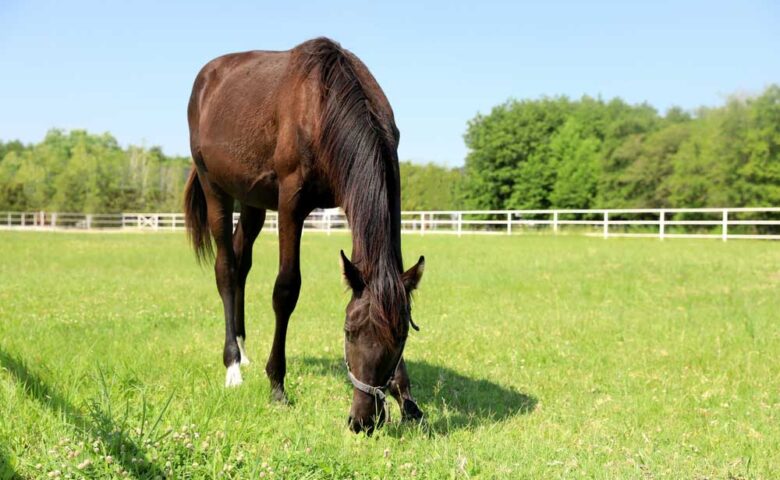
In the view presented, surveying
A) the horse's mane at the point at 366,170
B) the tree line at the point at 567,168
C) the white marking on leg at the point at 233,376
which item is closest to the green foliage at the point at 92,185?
the tree line at the point at 567,168

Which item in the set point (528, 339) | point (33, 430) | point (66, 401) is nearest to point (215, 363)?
point (66, 401)

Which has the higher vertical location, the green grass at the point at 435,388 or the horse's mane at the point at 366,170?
the horse's mane at the point at 366,170

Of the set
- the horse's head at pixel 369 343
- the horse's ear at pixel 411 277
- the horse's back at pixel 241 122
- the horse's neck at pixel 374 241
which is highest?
the horse's back at pixel 241 122

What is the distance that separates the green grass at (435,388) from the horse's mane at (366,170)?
786mm

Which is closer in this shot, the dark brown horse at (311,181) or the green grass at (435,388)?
the green grass at (435,388)

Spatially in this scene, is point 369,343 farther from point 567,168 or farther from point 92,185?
point 92,185

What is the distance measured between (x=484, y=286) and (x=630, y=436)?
290 inches

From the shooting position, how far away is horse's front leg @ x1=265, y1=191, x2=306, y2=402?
4.04 meters

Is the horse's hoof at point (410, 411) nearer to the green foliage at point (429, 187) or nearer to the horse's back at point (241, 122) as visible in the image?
the horse's back at point (241, 122)

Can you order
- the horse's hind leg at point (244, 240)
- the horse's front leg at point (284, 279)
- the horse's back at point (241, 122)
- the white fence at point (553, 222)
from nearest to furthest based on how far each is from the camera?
the horse's front leg at point (284, 279), the horse's back at point (241, 122), the horse's hind leg at point (244, 240), the white fence at point (553, 222)

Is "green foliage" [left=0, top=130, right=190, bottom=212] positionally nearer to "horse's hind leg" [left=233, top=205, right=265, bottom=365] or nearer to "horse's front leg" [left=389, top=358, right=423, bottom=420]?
"horse's hind leg" [left=233, top=205, right=265, bottom=365]

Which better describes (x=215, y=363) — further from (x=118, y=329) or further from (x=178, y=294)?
(x=178, y=294)

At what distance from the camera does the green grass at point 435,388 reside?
116 inches

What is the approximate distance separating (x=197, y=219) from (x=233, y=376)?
2.40 m
